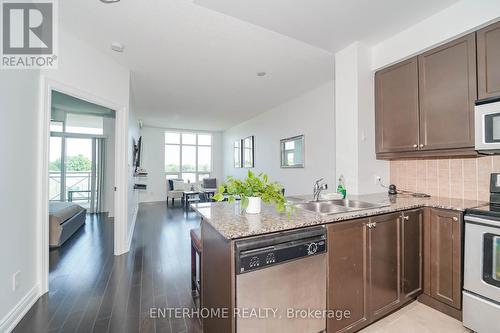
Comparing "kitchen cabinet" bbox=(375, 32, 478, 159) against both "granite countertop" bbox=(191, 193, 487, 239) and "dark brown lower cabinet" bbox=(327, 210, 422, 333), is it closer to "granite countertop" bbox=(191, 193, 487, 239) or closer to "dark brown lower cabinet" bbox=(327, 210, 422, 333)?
"granite countertop" bbox=(191, 193, 487, 239)

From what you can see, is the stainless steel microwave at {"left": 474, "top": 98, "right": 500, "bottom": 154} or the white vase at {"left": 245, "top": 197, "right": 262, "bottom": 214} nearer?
the white vase at {"left": 245, "top": 197, "right": 262, "bottom": 214}

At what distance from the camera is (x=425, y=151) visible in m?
2.17

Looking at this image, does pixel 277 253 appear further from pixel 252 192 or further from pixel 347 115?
pixel 347 115

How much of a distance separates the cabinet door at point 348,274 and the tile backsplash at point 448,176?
4.61 ft

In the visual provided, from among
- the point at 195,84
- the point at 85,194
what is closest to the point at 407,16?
the point at 195,84

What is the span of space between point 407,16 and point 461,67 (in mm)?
687

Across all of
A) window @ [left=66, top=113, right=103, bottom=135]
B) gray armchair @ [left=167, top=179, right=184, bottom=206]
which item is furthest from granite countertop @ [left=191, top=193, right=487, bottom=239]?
gray armchair @ [left=167, top=179, right=184, bottom=206]

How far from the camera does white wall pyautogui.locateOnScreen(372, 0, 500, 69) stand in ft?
5.82

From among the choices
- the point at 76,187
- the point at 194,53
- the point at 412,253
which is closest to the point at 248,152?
the point at 194,53

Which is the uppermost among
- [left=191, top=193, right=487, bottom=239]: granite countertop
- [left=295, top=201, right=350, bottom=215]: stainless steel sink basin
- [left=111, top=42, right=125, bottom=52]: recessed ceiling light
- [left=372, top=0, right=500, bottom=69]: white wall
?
[left=111, top=42, right=125, bottom=52]: recessed ceiling light

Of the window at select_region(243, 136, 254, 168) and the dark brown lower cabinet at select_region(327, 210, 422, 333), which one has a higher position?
the window at select_region(243, 136, 254, 168)

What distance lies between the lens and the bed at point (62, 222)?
3.25 metres

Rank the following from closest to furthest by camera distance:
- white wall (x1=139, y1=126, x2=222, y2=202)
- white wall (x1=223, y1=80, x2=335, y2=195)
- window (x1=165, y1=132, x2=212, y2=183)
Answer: white wall (x1=223, y1=80, x2=335, y2=195), white wall (x1=139, y1=126, x2=222, y2=202), window (x1=165, y1=132, x2=212, y2=183)

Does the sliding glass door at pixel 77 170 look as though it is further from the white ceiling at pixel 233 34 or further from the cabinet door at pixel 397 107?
the cabinet door at pixel 397 107
